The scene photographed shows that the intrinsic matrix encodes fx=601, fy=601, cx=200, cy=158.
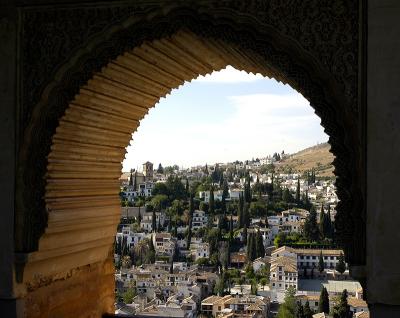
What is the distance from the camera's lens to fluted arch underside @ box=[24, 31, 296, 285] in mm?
4391

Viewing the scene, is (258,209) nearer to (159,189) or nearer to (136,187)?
(159,189)

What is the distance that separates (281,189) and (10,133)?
47745 mm

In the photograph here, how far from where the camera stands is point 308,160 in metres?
63.4

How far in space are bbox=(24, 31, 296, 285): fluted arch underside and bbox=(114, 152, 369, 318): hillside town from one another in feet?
70.0

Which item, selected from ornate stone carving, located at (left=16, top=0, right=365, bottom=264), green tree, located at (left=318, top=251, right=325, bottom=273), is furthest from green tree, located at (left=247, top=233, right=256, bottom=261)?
ornate stone carving, located at (left=16, top=0, right=365, bottom=264)

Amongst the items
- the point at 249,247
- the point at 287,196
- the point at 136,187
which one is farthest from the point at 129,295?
the point at 136,187

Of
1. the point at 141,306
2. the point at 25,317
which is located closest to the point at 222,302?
the point at 141,306

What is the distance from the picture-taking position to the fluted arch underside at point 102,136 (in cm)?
439

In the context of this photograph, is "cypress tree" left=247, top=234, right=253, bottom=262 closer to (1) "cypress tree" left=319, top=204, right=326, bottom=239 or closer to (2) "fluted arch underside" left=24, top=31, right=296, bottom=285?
(1) "cypress tree" left=319, top=204, right=326, bottom=239

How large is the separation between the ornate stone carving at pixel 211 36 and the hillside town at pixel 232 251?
73.5 ft

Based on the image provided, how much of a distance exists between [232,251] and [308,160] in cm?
2533

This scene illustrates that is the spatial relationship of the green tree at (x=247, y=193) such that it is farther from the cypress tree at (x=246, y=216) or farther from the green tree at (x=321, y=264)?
the green tree at (x=321, y=264)

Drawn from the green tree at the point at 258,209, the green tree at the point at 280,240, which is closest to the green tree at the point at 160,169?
the green tree at the point at 258,209

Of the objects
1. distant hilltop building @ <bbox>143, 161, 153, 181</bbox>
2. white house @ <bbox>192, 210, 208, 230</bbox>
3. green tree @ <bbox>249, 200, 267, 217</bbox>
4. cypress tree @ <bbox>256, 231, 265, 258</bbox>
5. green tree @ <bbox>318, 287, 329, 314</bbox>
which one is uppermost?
distant hilltop building @ <bbox>143, 161, 153, 181</bbox>
